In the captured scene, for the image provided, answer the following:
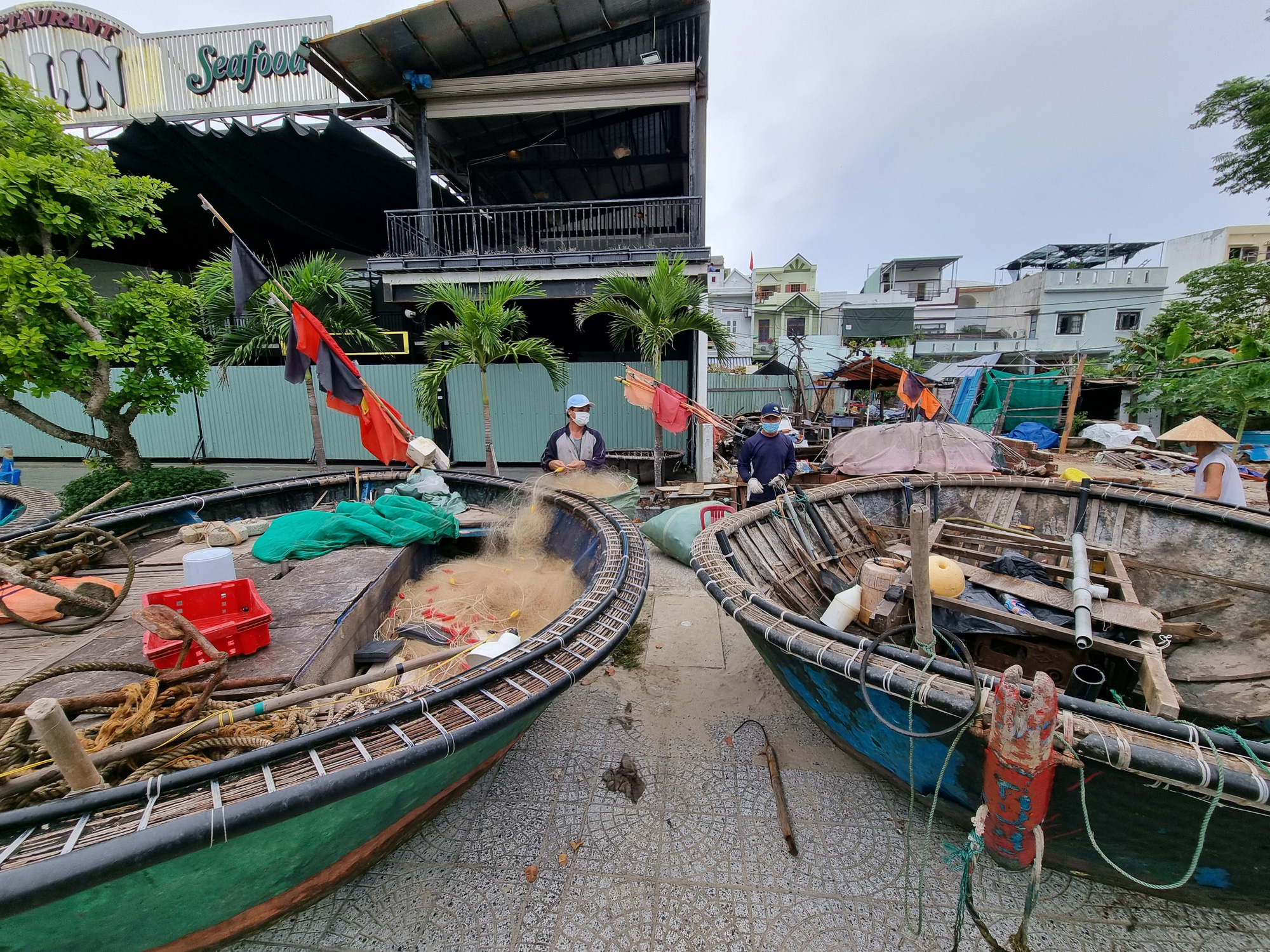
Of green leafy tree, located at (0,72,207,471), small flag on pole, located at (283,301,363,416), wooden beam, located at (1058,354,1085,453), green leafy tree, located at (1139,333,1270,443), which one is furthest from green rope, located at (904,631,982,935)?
wooden beam, located at (1058,354,1085,453)

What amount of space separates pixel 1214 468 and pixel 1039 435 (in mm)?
10927

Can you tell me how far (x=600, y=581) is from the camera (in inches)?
108

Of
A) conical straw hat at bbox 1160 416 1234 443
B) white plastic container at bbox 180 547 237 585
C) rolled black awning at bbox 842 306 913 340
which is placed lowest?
white plastic container at bbox 180 547 237 585

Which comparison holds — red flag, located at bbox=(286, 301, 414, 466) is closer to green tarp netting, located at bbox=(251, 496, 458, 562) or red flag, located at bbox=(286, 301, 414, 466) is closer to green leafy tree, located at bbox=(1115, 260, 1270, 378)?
green tarp netting, located at bbox=(251, 496, 458, 562)

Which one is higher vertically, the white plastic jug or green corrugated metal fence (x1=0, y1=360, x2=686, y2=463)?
green corrugated metal fence (x1=0, y1=360, x2=686, y2=463)

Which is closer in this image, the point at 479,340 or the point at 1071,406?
the point at 479,340

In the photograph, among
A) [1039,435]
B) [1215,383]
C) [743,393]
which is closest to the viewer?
[1215,383]

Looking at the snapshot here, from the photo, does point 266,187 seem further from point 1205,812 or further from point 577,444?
point 1205,812

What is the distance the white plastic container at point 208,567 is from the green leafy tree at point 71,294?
4.39 m

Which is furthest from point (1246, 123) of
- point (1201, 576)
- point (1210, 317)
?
point (1201, 576)

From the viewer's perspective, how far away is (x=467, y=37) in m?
8.26

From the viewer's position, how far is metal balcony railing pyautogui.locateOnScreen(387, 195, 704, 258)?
27.7 ft

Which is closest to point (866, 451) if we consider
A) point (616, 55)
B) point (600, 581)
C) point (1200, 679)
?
point (1200, 679)

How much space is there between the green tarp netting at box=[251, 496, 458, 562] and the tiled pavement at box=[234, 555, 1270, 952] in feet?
5.31
